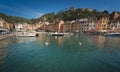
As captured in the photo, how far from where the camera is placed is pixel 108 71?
15.5 m

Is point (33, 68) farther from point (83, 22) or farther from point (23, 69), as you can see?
point (83, 22)

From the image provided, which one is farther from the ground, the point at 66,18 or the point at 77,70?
the point at 66,18

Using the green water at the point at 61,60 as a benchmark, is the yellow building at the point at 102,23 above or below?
above

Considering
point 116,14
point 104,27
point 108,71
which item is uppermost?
point 116,14

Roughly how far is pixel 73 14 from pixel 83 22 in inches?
1495

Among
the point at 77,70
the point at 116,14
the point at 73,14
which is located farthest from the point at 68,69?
the point at 73,14

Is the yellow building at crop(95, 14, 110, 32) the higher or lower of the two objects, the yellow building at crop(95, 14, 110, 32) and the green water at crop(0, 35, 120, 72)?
the higher

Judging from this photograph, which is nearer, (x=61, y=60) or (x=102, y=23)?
(x=61, y=60)

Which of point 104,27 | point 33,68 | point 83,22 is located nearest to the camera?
point 33,68

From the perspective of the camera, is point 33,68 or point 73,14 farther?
point 73,14

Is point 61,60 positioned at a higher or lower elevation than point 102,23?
lower

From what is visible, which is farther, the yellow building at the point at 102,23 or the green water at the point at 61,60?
the yellow building at the point at 102,23

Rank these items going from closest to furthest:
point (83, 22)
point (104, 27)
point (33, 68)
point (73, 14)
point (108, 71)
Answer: point (108, 71), point (33, 68), point (104, 27), point (83, 22), point (73, 14)

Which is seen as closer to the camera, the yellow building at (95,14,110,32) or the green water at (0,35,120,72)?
the green water at (0,35,120,72)
